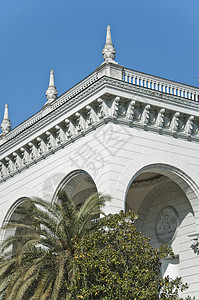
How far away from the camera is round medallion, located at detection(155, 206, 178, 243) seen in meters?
25.0

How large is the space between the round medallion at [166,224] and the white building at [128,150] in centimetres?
4

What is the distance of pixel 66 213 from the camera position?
18.4 meters

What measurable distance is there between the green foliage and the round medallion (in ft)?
25.3

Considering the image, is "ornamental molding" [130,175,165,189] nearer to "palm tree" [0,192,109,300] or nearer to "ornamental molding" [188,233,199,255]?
"ornamental molding" [188,233,199,255]

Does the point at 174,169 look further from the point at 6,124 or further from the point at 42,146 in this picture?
the point at 6,124

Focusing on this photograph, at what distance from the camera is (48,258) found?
703 inches

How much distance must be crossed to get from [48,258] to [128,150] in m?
5.80

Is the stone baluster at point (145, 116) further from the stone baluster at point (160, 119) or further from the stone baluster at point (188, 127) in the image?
the stone baluster at point (188, 127)

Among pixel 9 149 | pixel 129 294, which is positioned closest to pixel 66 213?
pixel 129 294

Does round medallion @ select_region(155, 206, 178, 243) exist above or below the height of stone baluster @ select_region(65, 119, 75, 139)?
below

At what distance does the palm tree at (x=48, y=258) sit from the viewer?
17172mm

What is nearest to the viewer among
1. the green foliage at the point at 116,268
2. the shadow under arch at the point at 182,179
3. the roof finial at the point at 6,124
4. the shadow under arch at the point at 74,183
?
the green foliage at the point at 116,268

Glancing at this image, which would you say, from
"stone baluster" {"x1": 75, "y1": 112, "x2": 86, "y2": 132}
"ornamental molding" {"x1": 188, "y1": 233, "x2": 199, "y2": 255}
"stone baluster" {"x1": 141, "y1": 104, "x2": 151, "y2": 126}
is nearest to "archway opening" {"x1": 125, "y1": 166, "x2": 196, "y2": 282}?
"ornamental molding" {"x1": 188, "y1": 233, "x2": 199, "y2": 255}

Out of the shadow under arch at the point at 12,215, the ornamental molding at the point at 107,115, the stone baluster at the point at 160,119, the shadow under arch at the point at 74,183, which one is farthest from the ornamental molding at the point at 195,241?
the shadow under arch at the point at 12,215
